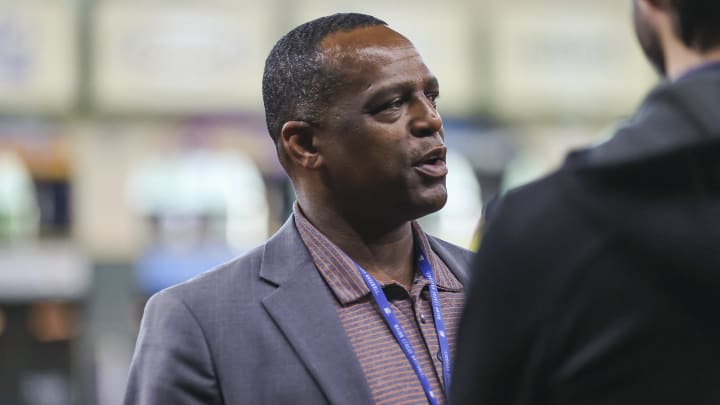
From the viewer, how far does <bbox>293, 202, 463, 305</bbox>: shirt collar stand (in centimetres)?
197

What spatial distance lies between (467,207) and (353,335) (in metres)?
9.89

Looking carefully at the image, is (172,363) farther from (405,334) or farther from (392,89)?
(392,89)

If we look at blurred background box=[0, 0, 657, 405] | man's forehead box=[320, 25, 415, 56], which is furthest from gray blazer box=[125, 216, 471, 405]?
blurred background box=[0, 0, 657, 405]

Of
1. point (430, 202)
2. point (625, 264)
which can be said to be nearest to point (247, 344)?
point (430, 202)

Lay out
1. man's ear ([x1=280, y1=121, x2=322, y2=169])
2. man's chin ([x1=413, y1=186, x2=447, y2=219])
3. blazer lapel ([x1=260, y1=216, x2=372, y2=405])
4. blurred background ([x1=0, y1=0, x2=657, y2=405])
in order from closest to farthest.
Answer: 1. blazer lapel ([x1=260, y1=216, x2=372, y2=405])
2. man's chin ([x1=413, y1=186, x2=447, y2=219])
3. man's ear ([x1=280, y1=121, x2=322, y2=169])
4. blurred background ([x1=0, y1=0, x2=657, y2=405])

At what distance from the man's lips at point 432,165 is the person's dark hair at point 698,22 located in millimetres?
807

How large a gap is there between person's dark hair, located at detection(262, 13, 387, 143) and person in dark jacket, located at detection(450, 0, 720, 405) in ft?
2.94

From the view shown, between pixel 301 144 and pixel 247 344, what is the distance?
0.44m

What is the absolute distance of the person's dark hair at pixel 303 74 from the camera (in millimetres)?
2014

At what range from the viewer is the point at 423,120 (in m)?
1.97

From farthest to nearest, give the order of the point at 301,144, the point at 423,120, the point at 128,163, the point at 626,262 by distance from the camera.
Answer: the point at 128,163, the point at 301,144, the point at 423,120, the point at 626,262

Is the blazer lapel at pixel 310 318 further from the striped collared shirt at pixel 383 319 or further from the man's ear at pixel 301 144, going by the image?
the man's ear at pixel 301 144

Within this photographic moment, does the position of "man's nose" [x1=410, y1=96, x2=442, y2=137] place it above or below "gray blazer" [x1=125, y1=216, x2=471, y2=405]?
above

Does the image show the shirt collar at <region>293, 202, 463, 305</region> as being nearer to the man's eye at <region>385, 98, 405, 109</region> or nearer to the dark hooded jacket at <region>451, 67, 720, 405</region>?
the man's eye at <region>385, 98, 405, 109</region>
